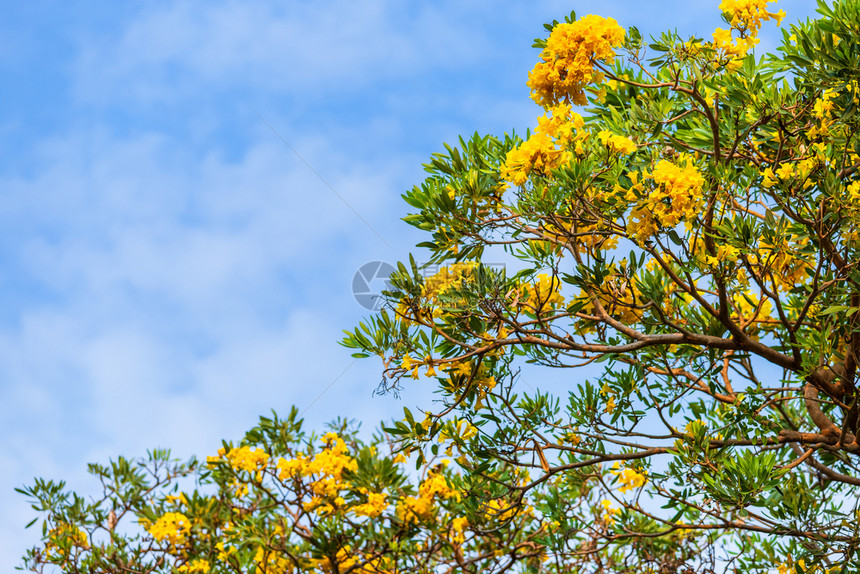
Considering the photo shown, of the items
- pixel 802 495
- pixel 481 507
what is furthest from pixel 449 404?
pixel 802 495

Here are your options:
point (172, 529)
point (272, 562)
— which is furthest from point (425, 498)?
point (172, 529)

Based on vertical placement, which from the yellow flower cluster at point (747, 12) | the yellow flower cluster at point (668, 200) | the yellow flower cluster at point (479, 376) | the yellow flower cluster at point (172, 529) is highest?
the yellow flower cluster at point (747, 12)

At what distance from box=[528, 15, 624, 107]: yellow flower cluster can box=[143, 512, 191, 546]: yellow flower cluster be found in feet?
14.9

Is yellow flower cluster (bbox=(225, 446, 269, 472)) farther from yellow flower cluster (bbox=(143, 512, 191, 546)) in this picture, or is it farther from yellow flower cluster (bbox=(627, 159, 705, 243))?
yellow flower cluster (bbox=(627, 159, 705, 243))

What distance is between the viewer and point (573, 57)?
3.63 m

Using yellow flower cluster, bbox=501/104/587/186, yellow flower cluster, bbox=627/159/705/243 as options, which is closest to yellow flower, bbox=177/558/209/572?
yellow flower cluster, bbox=501/104/587/186

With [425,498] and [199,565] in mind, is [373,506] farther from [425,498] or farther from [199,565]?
[199,565]

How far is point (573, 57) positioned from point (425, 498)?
2.91 metres

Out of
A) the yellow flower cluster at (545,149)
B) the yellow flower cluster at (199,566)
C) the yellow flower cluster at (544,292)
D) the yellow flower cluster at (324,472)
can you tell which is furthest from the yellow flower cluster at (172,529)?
the yellow flower cluster at (545,149)

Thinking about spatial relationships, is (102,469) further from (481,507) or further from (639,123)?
(639,123)

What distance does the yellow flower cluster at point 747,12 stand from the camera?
383 centimetres

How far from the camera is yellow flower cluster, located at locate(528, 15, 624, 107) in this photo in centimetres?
355

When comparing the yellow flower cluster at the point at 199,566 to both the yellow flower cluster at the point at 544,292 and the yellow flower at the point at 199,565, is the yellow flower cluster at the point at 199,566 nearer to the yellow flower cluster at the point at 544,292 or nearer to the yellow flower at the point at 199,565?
the yellow flower at the point at 199,565

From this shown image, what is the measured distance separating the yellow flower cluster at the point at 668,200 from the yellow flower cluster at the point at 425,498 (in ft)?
7.46
